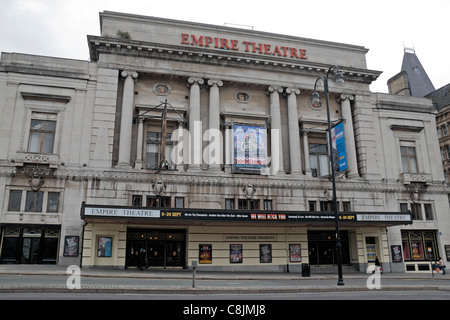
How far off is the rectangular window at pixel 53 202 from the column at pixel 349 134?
24608 mm

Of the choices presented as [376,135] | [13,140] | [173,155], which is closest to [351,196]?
[376,135]

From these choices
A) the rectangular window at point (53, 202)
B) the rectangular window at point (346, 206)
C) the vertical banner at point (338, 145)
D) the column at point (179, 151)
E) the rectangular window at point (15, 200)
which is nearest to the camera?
the vertical banner at point (338, 145)

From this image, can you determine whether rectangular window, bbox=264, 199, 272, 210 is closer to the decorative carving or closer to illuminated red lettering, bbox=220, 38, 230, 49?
the decorative carving

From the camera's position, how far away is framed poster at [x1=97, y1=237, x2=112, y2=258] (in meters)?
26.3

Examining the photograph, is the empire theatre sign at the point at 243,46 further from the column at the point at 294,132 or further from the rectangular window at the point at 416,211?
the rectangular window at the point at 416,211

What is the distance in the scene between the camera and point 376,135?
35312 millimetres

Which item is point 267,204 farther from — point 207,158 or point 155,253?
point 155,253

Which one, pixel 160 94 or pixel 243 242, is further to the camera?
pixel 160 94

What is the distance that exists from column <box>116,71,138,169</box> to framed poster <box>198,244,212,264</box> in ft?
27.9

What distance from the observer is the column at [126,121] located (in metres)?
28.7

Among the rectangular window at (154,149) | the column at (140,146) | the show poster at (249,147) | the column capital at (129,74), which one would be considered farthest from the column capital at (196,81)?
the column at (140,146)

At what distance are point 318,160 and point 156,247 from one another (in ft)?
54.1

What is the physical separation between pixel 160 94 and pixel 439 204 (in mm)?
28290
